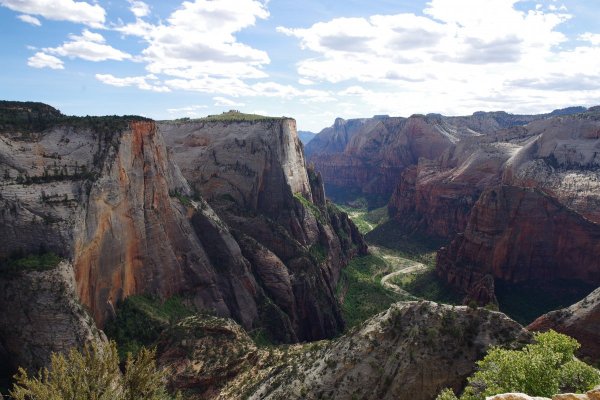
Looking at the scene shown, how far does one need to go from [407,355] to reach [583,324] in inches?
901

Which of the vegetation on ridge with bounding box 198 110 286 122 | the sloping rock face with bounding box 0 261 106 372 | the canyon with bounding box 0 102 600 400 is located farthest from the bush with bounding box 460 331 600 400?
the vegetation on ridge with bounding box 198 110 286 122

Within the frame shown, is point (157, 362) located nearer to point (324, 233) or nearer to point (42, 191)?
point (42, 191)

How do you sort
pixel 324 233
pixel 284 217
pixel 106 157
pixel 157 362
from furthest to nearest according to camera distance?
1. pixel 324 233
2. pixel 284 217
3. pixel 106 157
4. pixel 157 362

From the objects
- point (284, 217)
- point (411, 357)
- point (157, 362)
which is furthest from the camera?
point (284, 217)

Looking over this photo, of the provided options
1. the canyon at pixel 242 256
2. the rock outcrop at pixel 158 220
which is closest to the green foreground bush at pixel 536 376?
the canyon at pixel 242 256

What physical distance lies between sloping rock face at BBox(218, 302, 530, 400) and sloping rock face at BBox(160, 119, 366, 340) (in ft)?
102

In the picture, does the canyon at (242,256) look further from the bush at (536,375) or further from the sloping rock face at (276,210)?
the bush at (536,375)

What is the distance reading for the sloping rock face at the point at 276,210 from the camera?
72.9 metres

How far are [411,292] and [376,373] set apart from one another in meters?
66.1

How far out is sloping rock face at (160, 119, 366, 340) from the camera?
7294 cm

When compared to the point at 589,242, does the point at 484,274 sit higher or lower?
lower

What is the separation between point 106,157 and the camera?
174ft

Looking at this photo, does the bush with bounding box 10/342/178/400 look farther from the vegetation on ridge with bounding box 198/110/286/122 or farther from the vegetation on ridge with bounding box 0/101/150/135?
the vegetation on ridge with bounding box 198/110/286/122

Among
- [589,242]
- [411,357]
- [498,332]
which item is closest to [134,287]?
[411,357]
